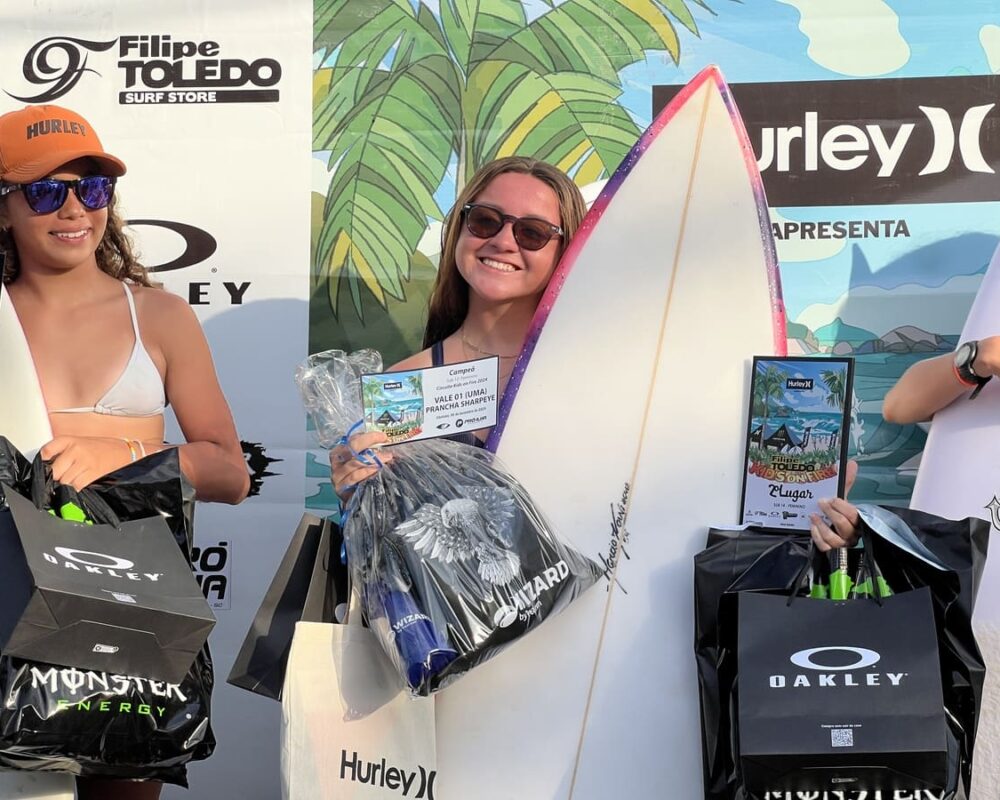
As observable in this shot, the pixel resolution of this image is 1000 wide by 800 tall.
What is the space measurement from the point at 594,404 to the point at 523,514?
405 millimetres

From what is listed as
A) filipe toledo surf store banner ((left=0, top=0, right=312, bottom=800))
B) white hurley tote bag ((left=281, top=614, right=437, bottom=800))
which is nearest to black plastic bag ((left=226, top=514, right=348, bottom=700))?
white hurley tote bag ((left=281, top=614, right=437, bottom=800))

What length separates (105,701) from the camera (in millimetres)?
1773

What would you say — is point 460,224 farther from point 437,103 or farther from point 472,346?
point 437,103

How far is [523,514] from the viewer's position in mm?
1960

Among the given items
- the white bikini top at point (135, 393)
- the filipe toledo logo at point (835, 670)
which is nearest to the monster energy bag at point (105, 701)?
the white bikini top at point (135, 393)

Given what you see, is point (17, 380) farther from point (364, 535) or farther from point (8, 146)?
point (364, 535)

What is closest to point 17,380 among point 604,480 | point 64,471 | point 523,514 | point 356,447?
point 64,471

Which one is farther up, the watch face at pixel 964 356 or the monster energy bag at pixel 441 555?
the watch face at pixel 964 356

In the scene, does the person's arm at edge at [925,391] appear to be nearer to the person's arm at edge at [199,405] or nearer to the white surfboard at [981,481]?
the white surfboard at [981,481]

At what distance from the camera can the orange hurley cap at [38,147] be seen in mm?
2115

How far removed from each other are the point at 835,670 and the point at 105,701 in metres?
1.06
